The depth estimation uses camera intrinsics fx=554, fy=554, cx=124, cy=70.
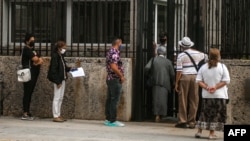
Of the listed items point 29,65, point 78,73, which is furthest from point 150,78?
point 29,65

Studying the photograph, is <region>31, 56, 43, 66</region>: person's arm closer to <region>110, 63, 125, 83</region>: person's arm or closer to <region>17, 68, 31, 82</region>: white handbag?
<region>17, 68, 31, 82</region>: white handbag

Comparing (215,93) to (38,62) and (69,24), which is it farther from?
(69,24)

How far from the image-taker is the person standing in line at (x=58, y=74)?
11969 mm

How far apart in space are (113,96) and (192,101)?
1650 millimetres

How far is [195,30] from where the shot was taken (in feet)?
41.2

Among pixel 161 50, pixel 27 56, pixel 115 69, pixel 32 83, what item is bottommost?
pixel 32 83

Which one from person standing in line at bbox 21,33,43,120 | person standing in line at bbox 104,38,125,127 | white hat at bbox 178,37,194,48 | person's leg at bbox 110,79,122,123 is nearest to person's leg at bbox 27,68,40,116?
person standing in line at bbox 21,33,43,120

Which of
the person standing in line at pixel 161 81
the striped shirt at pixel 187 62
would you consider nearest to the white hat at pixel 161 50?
the person standing in line at pixel 161 81

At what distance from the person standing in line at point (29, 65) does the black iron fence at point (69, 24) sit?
32.0 inches

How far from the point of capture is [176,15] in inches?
501

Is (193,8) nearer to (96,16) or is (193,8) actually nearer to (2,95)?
(96,16)

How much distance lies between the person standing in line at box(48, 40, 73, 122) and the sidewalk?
363 mm

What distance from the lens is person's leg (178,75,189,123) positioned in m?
11.5

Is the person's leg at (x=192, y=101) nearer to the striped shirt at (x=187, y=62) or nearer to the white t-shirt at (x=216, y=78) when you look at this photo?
the striped shirt at (x=187, y=62)
